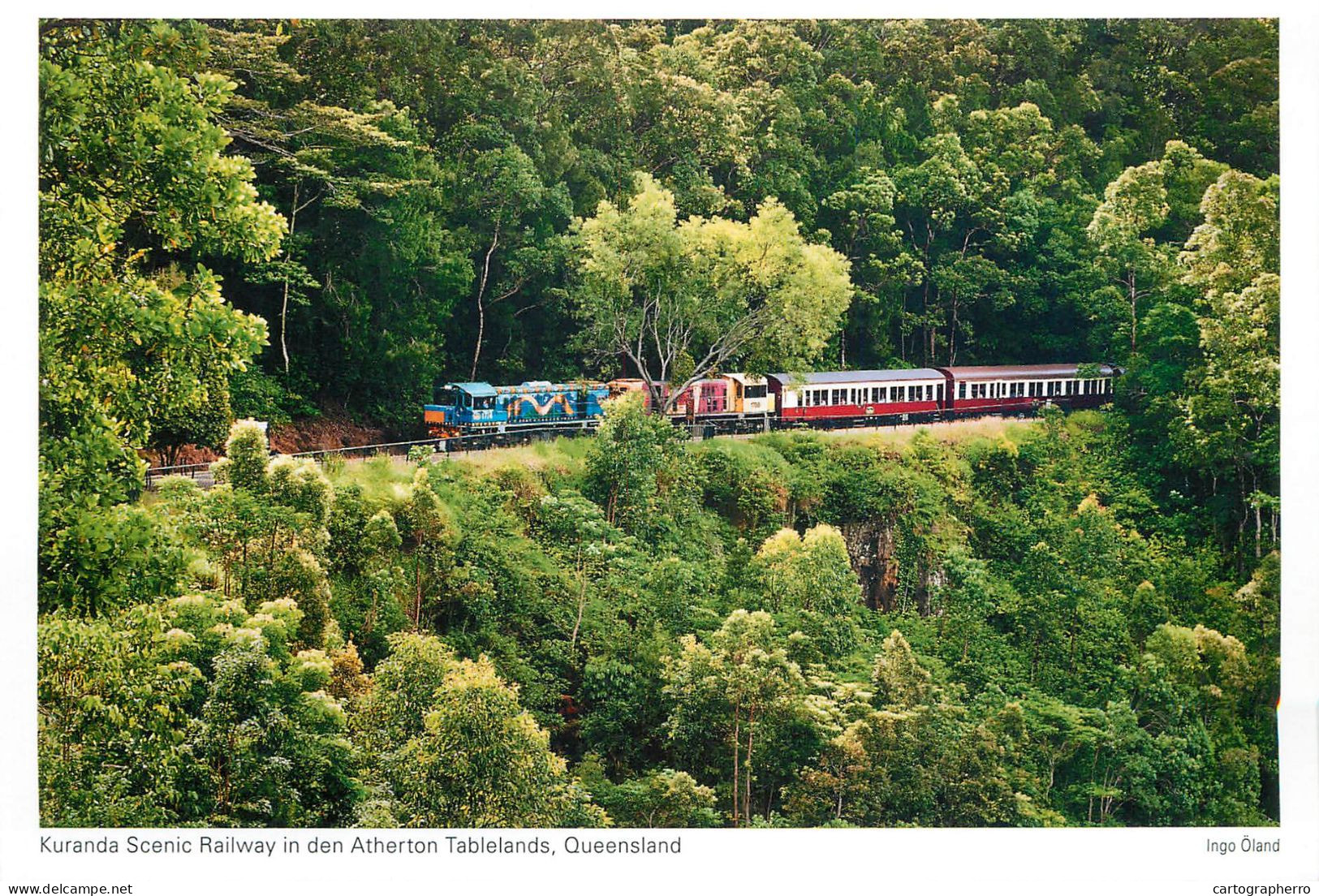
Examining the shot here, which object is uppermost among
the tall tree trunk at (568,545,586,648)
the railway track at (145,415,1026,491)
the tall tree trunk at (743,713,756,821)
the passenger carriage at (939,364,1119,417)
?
the passenger carriage at (939,364,1119,417)

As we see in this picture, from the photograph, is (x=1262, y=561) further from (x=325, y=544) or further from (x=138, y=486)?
(x=138, y=486)

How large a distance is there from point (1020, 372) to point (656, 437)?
2.59 m

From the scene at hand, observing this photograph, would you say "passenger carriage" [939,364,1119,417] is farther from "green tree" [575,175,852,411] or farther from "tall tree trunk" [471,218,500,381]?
"tall tree trunk" [471,218,500,381]

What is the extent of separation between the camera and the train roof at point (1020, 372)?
933 centimetres

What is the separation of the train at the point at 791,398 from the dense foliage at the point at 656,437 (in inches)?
5.4

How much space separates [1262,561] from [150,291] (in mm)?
6649

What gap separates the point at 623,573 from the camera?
8.41 meters

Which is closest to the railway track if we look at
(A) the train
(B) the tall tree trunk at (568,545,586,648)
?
(A) the train

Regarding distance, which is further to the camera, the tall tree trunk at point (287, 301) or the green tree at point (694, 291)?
the green tree at point (694, 291)

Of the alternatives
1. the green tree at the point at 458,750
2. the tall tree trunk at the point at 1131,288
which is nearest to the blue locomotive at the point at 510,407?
the green tree at the point at 458,750

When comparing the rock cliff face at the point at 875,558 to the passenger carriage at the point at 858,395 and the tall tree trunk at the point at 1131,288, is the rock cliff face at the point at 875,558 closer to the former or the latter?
the passenger carriage at the point at 858,395

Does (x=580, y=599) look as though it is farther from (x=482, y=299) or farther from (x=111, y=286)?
(x=111, y=286)

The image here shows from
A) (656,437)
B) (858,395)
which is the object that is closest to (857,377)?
(858,395)

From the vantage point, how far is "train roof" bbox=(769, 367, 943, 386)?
907 centimetres
